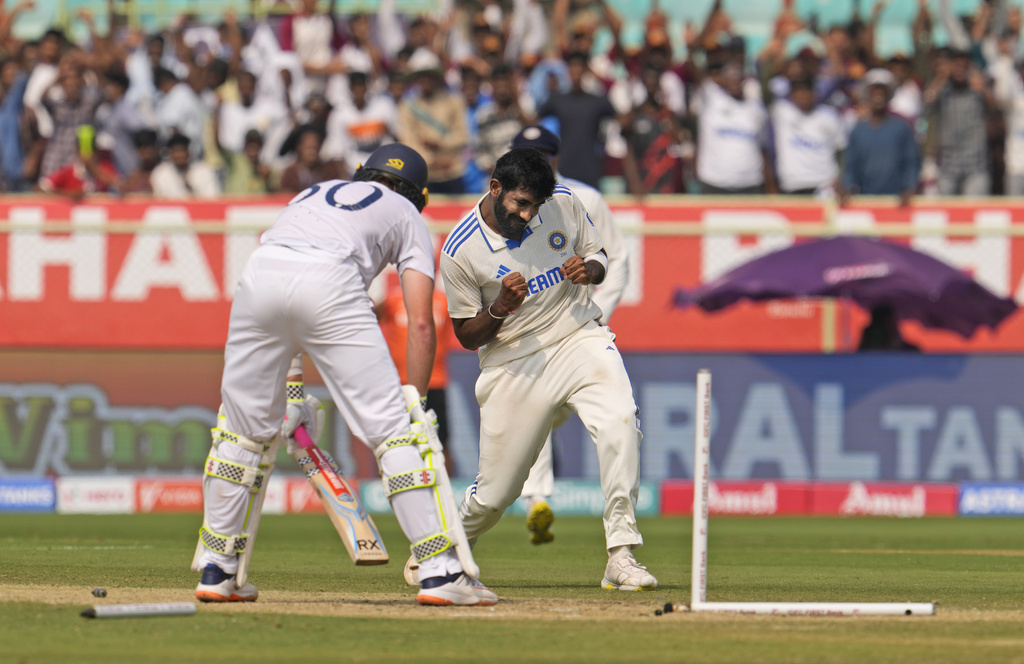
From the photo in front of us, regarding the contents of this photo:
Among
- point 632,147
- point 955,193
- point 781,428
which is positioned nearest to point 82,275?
point 632,147

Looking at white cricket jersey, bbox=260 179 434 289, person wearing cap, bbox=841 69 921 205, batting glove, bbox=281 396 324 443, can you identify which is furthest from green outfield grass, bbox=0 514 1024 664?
person wearing cap, bbox=841 69 921 205

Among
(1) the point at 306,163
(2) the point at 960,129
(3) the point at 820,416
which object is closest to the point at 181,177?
(1) the point at 306,163

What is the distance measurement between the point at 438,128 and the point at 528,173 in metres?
10.6

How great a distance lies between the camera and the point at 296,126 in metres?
18.7

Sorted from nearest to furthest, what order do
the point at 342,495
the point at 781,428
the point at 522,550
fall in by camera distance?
the point at 342,495 → the point at 522,550 → the point at 781,428

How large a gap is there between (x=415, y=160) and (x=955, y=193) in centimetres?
1240

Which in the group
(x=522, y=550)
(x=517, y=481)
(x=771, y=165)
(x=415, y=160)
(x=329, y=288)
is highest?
(x=771, y=165)

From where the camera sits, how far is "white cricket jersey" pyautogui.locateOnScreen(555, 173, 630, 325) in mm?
10492

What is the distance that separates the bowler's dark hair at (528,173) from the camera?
7.66m

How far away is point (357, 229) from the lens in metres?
6.90

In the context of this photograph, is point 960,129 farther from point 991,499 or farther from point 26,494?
point 26,494

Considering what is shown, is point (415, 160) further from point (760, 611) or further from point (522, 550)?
point (522, 550)

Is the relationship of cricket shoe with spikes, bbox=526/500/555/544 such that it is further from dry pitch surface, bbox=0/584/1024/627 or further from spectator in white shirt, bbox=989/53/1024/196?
spectator in white shirt, bbox=989/53/1024/196

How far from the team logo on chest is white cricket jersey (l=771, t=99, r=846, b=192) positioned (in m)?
10.9
